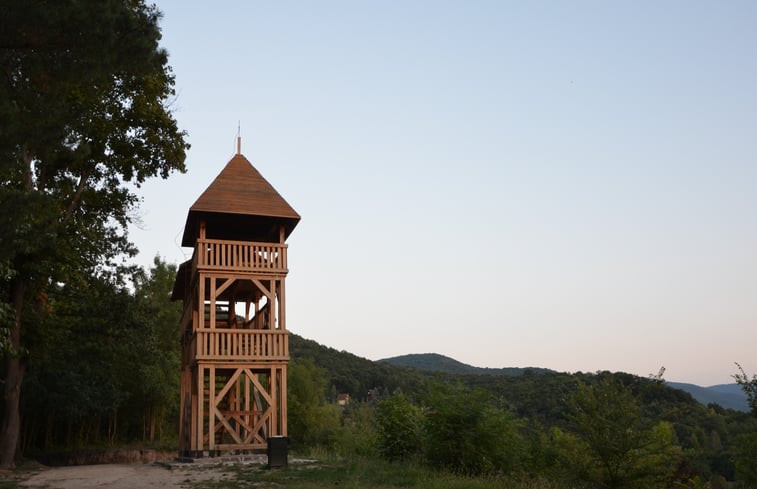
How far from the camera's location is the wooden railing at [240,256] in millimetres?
19234

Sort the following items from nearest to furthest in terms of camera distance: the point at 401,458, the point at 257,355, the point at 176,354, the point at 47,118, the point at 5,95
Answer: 1. the point at 5,95
2. the point at 47,118
3. the point at 401,458
4. the point at 257,355
5. the point at 176,354

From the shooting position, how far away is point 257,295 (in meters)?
24.0

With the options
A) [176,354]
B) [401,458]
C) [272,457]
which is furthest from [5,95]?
[176,354]

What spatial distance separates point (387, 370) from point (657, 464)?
66302 millimetres

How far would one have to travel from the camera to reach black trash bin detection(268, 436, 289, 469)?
15.2 metres

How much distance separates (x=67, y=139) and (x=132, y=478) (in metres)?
7.62

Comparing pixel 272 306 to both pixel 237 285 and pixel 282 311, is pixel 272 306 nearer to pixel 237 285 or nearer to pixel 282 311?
pixel 282 311

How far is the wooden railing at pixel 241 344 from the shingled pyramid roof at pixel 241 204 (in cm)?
337

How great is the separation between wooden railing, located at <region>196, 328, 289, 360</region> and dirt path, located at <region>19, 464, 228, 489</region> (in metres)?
3.22

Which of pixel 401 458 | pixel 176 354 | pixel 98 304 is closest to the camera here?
pixel 401 458

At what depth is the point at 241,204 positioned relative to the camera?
20.0m

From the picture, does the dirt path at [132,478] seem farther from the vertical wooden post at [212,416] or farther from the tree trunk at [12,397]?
the tree trunk at [12,397]

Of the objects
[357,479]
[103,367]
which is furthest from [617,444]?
[103,367]

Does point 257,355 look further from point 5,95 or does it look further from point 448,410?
point 5,95
